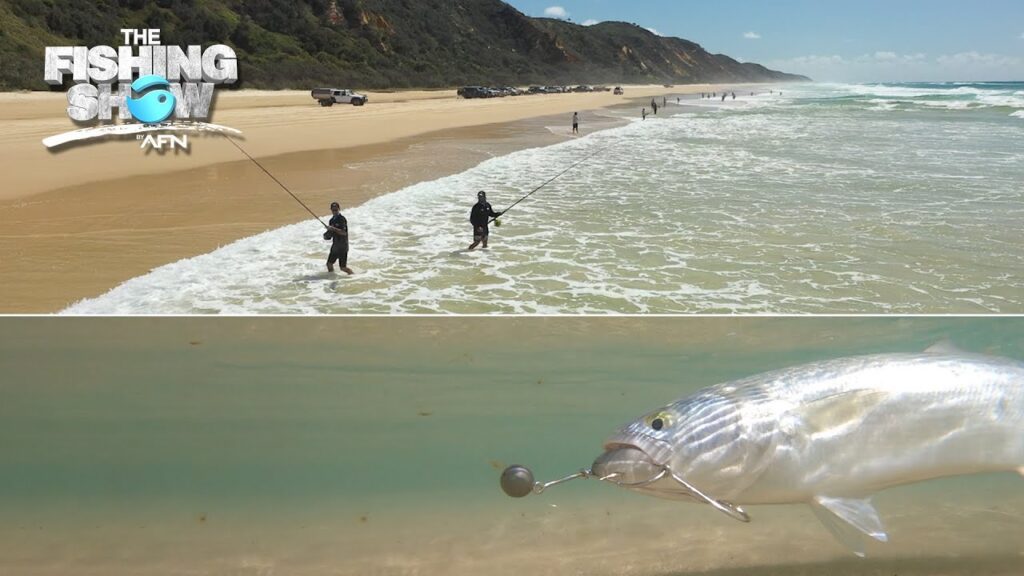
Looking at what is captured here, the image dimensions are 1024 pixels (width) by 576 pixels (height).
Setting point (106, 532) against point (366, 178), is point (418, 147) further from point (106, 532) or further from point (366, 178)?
point (106, 532)

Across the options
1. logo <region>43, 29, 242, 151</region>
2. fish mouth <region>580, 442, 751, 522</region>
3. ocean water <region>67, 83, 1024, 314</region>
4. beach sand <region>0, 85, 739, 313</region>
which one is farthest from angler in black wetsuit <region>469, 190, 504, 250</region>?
logo <region>43, 29, 242, 151</region>

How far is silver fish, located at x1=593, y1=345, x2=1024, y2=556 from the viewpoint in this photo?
282 centimetres

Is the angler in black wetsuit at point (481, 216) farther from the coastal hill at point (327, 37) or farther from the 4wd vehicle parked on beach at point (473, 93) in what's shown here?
the 4wd vehicle parked on beach at point (473, 93)

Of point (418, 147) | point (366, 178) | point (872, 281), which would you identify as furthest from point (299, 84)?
point (872, 281)

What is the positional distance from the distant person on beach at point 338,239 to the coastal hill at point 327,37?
3762cm

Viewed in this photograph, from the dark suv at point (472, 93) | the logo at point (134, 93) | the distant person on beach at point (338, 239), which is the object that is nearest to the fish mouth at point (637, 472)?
→ the distant person on beach at point (338, 239)

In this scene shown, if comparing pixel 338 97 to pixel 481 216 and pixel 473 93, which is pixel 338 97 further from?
pixel 481 216

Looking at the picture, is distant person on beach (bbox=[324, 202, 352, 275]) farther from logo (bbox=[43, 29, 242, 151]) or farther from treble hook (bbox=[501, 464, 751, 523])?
logo (bbox=[43, 29, 242, 151])

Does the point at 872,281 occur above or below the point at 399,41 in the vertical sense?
below

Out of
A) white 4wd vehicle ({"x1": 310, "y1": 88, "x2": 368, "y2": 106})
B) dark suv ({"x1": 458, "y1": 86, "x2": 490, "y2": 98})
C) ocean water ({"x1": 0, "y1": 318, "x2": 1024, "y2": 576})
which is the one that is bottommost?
ocean water ({"x1": 0, "y1": 318, "x2": 1024, "y2": 576})

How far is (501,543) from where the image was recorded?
4.90 meters

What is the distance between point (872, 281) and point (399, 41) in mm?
90100

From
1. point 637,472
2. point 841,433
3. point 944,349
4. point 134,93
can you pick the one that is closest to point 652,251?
point 944,349

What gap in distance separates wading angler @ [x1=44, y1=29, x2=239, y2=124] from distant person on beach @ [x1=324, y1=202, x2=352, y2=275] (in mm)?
19630
